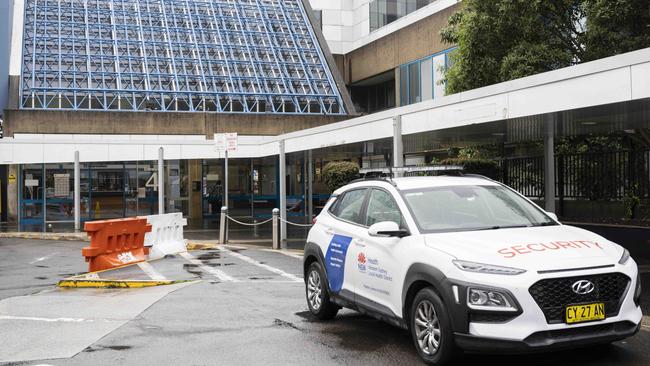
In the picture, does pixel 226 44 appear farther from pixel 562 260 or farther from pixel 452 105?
pixel 562 260

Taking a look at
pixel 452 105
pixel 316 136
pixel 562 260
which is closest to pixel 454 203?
pixel 562 260

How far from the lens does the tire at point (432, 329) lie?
5.74 metres

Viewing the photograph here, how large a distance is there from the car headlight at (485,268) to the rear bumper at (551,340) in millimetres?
508

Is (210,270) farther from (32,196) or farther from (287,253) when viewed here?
(32,196)

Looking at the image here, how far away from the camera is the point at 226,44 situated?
37.2 metres

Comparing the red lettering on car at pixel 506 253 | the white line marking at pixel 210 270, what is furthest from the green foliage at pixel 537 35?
the red lettering on car at pixel 506 253

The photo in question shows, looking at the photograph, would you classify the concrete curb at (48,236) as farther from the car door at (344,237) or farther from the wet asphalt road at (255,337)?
the car door at (344,237)

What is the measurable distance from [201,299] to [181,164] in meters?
22.7

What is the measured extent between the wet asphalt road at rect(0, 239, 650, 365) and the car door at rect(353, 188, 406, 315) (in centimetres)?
48

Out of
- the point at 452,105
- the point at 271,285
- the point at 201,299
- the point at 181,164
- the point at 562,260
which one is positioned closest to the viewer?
the point at 562,260

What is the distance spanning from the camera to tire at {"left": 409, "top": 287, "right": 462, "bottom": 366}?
226 inches

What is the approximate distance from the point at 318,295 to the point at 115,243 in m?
7.91

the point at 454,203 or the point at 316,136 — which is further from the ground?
the point at 316,136

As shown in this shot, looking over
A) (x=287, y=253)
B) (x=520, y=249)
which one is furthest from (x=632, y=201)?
(x=520, y=249)
